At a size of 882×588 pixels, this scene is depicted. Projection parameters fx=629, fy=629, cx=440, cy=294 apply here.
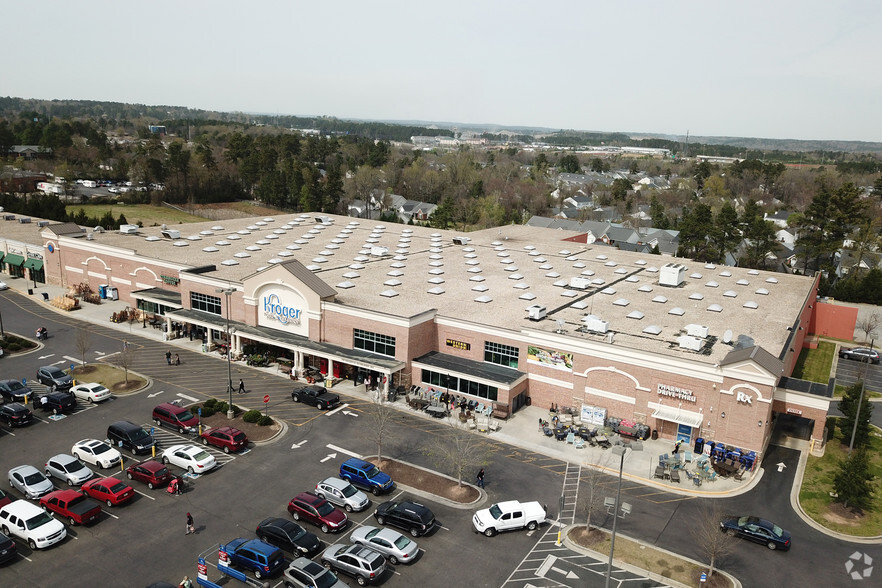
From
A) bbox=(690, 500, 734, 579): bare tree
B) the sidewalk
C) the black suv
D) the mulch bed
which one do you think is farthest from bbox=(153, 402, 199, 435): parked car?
bbox=(690, 500, 734, 579): bare tree

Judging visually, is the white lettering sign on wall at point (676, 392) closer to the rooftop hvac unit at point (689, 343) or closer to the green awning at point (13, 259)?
the rooftop hvac unit at point (689, 343)

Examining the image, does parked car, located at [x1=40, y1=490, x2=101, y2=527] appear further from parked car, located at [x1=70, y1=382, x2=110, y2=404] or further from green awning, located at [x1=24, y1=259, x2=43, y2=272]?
green awning, located at [x1=24, y1=259, x2=43, y2=272]

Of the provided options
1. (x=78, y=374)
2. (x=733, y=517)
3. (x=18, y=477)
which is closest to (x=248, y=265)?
(x=78, y=374)

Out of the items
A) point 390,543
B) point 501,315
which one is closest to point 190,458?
point 390,543

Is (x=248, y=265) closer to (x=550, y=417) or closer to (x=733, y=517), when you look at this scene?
(x=550, y=417)

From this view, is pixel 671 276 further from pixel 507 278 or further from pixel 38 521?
pixel 38 521
